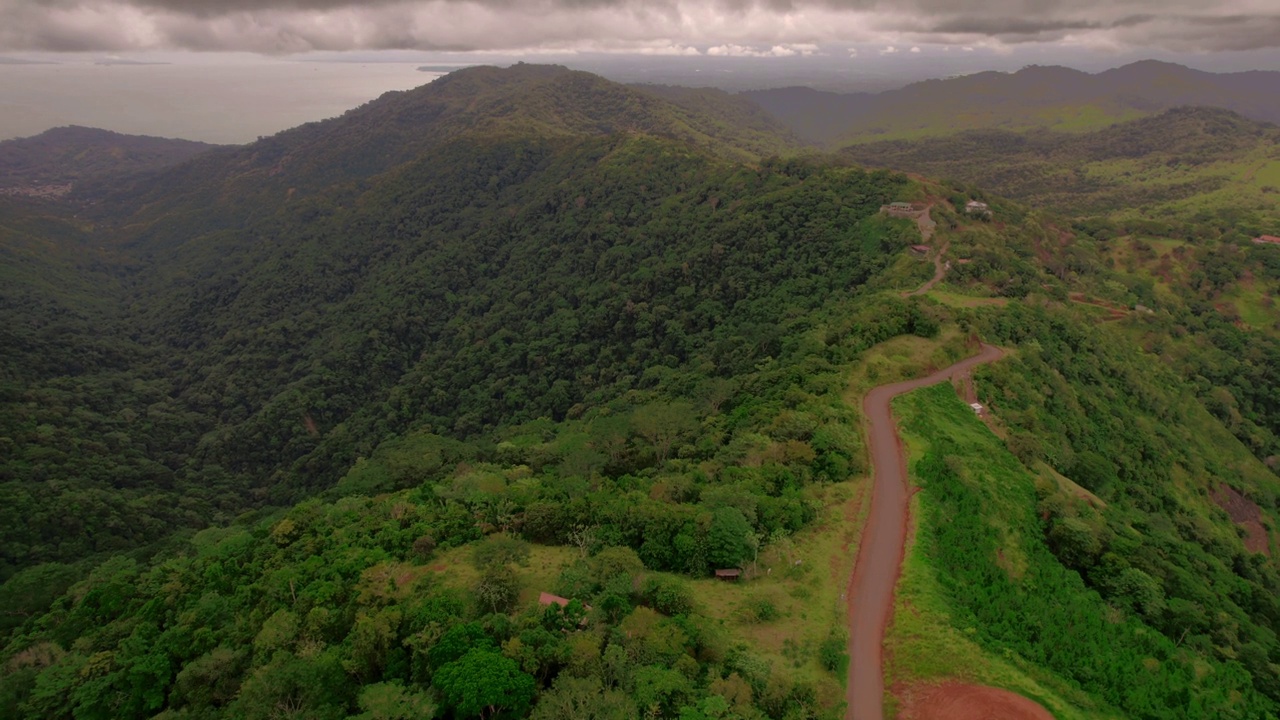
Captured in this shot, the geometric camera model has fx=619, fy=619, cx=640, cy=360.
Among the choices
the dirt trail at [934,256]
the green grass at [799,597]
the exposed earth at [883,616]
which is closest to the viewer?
the exposed earth at [883,616]

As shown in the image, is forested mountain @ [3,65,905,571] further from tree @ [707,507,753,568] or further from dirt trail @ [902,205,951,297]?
tree @ [707,507,753,568]

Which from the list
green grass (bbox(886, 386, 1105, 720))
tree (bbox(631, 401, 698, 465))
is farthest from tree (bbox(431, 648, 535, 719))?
tree (bbox(631, 401, 698, 465))

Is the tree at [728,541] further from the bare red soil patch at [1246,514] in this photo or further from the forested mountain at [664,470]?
the bare red soil patch at [1246,514]

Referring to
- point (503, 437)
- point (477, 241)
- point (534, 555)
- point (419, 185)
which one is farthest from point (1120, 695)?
point (419, 185)

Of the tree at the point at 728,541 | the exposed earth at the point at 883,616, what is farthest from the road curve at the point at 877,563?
the tree at the point at 728,541

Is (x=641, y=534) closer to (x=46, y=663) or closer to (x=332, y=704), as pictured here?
(x=332, y=704)

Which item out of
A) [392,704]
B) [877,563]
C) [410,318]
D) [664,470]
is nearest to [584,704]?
[392,704]
